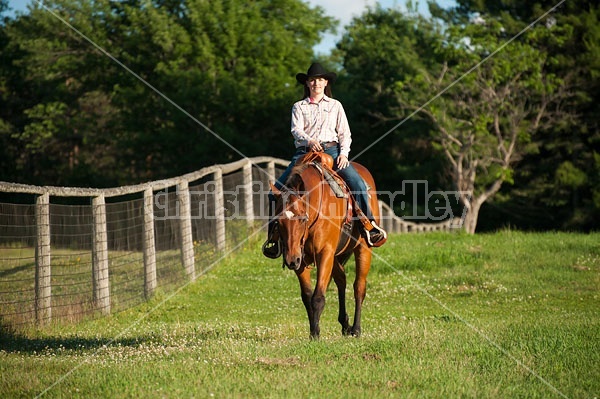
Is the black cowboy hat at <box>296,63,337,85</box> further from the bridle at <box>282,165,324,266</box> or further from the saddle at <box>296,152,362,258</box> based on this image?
the bridle at <box>282,165,324,266</box>

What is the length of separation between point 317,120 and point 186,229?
6.38 m

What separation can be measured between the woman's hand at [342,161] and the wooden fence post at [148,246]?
4.71 metres

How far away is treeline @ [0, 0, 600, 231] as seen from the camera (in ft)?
144

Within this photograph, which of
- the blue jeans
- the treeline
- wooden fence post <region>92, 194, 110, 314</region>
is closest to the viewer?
the blue jeans

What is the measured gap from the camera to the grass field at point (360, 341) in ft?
22.0

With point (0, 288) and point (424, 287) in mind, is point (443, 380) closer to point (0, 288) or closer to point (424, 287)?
point (424, 287)

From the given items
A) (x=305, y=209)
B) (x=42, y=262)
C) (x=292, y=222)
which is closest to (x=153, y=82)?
(x=42, y=262)

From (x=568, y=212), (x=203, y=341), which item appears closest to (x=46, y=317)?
(x=203, y=341)

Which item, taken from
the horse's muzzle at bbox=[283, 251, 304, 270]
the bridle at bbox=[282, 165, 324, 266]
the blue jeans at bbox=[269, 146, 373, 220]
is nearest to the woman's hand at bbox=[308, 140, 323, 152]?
the blue jeans at bbox=[269, 146, 373, 220]

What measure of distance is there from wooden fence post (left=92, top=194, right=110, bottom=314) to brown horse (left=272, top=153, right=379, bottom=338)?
13.3 ft

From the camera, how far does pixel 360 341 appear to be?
8.52 metres

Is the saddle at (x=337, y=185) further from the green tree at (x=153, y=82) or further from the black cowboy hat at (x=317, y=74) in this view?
the green tree at (x=153, y=82)

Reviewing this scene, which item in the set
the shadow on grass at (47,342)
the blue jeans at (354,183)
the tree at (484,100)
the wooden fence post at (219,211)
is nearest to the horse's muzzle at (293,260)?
the blue jeans at (354,183)

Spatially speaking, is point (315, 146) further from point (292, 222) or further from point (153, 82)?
point (153, 82)
